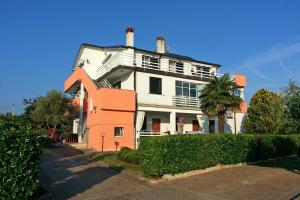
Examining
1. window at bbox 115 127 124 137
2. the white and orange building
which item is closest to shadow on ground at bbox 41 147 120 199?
window at bbox 115 127 124 137

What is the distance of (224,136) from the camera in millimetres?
17969

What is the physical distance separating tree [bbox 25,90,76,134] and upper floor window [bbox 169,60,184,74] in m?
13.8

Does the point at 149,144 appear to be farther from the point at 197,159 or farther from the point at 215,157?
the point at 215,157

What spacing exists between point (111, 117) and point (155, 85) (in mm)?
6594

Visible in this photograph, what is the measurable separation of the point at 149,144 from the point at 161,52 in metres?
23.4

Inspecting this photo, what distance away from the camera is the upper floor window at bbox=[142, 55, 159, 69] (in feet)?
108

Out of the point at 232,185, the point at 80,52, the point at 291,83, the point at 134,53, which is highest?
the point at 80,52

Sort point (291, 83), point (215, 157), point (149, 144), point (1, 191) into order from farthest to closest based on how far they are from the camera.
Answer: point (291, 83) → point (215, 157) → point (149, 144) → point (1, 191)

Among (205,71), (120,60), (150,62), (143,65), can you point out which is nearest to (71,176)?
(120,60)

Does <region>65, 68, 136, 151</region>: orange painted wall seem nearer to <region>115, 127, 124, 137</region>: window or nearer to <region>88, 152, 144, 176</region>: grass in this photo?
<region>115, 127, 124, 137</region>: window

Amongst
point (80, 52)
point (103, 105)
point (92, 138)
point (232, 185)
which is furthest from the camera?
point (80, 52)

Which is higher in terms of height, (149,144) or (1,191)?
(149,144)

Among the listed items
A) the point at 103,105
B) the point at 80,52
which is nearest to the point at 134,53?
the point at 103,105

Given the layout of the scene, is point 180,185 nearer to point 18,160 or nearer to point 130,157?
point 130,157
